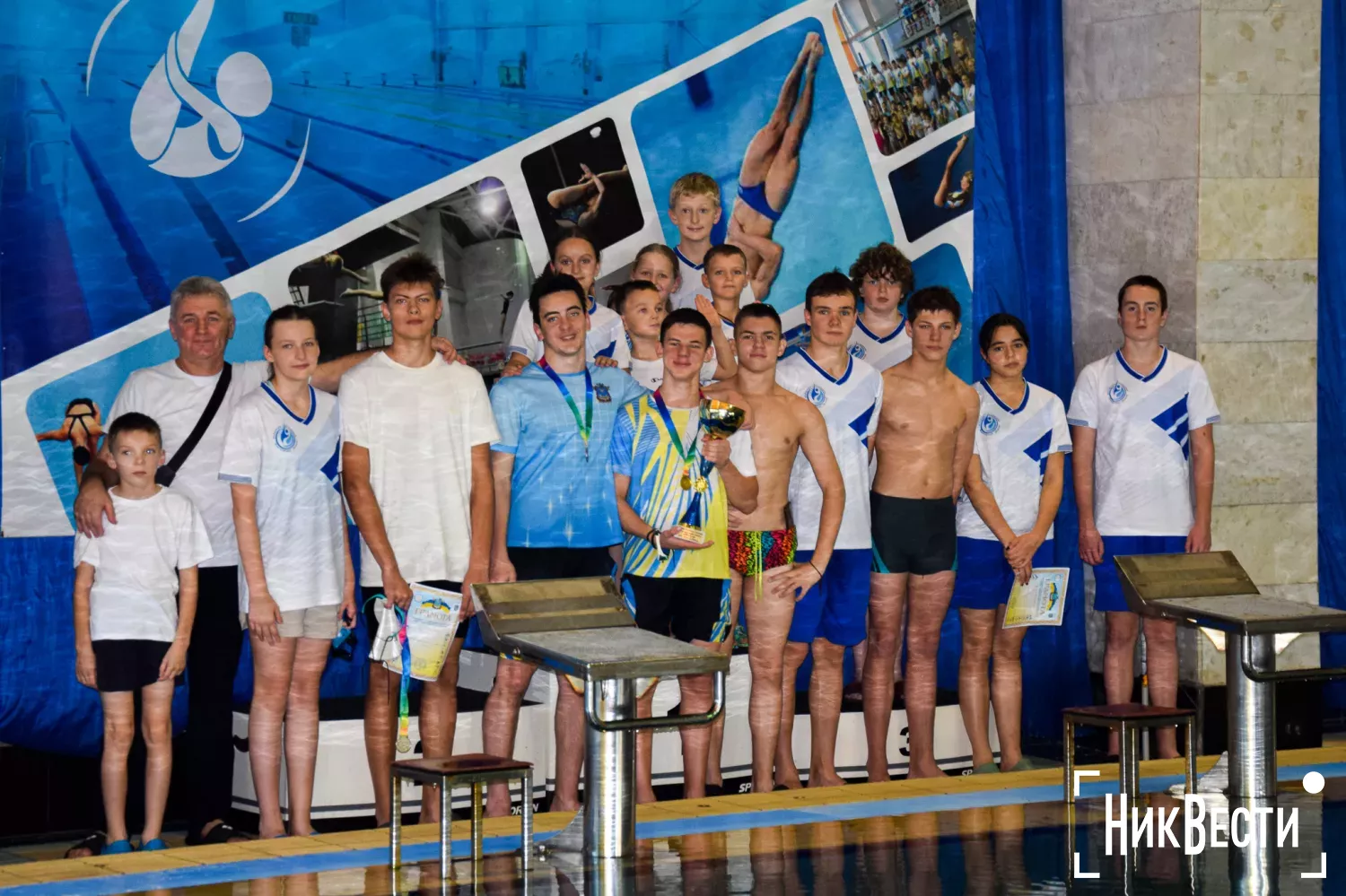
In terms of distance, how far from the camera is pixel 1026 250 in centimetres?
882

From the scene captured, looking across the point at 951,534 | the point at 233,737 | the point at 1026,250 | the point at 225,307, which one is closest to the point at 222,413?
the point at 225,307

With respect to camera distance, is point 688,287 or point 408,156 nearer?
point 408,156

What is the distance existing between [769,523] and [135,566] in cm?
223

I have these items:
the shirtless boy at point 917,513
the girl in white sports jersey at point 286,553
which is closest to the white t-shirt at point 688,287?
the shirtless boy at point 917,513

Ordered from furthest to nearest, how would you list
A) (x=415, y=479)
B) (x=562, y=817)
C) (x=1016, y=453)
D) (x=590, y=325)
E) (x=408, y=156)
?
1. (x=408, y=156)
2. (x=1016, y=453)
3. (x=590, y=325)
4. (x=415, y=479)
5. (x=562, y=817)

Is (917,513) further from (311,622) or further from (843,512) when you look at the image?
(311,622)

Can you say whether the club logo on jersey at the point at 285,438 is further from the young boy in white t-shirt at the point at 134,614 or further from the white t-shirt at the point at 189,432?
the young boy in white t-shirt at the point at 134,614

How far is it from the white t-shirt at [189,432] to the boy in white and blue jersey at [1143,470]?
3.53 metres

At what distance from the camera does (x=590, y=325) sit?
7.45 metres

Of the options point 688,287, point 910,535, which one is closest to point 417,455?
point 688,287

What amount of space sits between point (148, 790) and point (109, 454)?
3.79 ft

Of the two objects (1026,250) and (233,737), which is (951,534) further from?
(233,737)

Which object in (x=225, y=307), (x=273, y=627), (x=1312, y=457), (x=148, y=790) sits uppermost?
A: (x=225, y=307)

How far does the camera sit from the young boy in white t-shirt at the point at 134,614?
6133 millimetres
